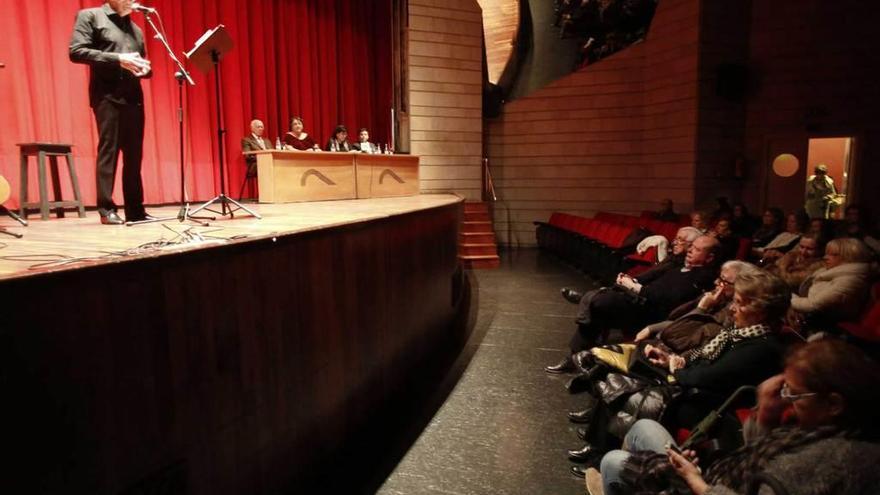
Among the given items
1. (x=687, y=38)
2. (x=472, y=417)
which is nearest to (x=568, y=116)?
(x=687, y=38)

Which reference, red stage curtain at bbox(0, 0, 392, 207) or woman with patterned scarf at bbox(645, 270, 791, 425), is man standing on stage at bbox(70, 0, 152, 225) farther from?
woman with patterned scarf at bbox(645, 270, 791, 425)

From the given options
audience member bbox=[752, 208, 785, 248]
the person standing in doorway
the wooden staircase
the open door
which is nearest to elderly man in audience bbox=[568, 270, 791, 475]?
audience member bbox=[752, 208, 785, 248]

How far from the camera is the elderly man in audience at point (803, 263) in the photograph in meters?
3.31

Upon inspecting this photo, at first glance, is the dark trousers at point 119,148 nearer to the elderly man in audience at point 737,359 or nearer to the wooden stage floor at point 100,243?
the wooden stage floor at point 100,243

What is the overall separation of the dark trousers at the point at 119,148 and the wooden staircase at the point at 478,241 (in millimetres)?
4922

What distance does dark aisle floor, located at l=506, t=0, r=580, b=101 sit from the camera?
1096cm

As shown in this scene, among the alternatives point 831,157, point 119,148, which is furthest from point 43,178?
point 831,157

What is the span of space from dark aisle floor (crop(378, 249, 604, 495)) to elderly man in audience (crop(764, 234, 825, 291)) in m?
1.57

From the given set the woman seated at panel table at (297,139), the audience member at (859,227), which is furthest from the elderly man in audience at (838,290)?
the woman seated at panel table at (297,139)

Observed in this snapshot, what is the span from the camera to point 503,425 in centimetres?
277

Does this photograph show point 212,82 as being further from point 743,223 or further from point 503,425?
point 743,223

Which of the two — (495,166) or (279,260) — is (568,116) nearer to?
(495,166)

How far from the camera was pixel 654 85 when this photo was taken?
906 centimetres

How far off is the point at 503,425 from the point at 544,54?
32.6 ft
